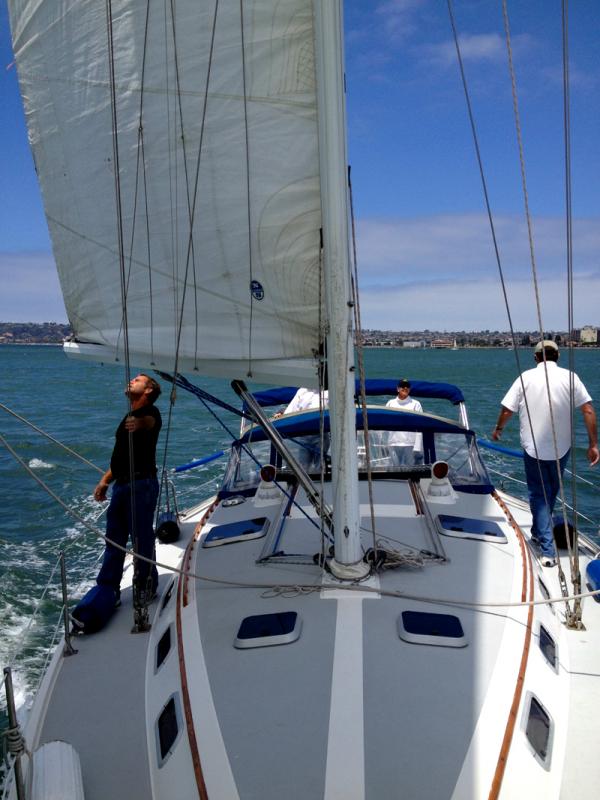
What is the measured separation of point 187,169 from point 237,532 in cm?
311

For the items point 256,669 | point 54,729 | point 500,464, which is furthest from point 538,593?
point 500,464

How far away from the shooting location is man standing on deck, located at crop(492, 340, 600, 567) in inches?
226

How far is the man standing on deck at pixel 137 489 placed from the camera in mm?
4844

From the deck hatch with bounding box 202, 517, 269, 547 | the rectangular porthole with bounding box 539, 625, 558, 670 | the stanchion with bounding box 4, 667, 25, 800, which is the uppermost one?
the deck hatch with bounding box 202, 517, 269, 547

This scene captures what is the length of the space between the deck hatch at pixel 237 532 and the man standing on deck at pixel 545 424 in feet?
8.68

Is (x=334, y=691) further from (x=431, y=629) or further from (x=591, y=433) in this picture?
(x=591, y=433)

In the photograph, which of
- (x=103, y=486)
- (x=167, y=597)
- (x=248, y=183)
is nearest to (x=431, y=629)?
(x=167, y=597)

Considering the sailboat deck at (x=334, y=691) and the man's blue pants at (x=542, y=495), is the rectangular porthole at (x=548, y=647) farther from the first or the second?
the man's blue pants at (x=542, y=495)

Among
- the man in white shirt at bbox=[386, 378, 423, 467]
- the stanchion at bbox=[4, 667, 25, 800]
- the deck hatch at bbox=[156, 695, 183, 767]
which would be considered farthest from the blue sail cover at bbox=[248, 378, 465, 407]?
the stanchion at bbox=[4, 667, 25, 800]

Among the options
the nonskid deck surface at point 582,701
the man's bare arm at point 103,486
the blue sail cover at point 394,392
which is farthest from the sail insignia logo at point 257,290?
the blue sail cover at point 394,392

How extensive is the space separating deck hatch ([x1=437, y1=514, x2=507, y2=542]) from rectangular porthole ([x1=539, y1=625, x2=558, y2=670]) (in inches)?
44.3

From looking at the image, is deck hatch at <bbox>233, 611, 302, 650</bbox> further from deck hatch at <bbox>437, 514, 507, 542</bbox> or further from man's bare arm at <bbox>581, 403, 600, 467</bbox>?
man's bare arm at <bbox>581, 403, 600, 467</bbox>

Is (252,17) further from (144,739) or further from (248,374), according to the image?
(144,739)

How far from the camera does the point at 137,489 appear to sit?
15.9ft
